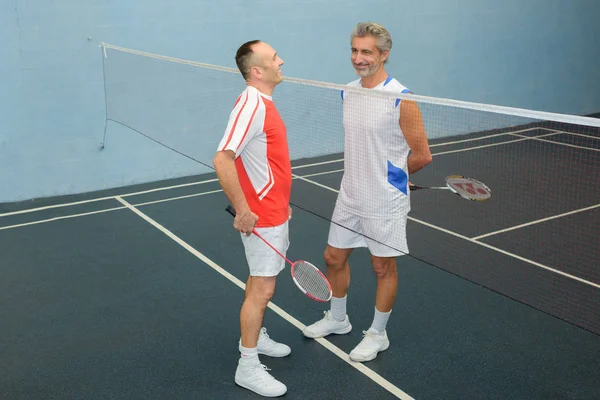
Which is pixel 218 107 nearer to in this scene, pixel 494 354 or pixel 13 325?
pixel 13 325

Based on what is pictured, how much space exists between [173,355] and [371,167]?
1526 millimetres

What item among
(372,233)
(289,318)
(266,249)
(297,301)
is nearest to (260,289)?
(266,249)

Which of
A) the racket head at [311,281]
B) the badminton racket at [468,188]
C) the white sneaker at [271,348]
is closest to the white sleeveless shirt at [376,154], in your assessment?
the racket head at [311,281]

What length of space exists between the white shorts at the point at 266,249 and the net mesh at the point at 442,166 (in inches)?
19.8

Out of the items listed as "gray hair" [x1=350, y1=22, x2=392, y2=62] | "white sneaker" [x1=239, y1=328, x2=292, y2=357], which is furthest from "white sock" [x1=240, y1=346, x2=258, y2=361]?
"gray hair" [x1=350, y1=22, x2=392, y2=62]

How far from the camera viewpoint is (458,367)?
3.79 m

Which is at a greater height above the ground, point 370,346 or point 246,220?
point 246,220

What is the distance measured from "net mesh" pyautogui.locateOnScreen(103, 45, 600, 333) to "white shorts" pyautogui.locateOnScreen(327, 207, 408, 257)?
11 mm

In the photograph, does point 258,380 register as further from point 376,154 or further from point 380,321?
point 376,154

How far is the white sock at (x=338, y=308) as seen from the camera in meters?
4.07

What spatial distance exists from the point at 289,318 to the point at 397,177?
51.8 inches

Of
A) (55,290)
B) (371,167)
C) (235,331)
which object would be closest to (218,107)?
(55,290)

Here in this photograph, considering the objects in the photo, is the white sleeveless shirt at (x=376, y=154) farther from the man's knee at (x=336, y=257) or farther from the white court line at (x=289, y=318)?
the white court line at (x=289, y=318)

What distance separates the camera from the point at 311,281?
364 cm
